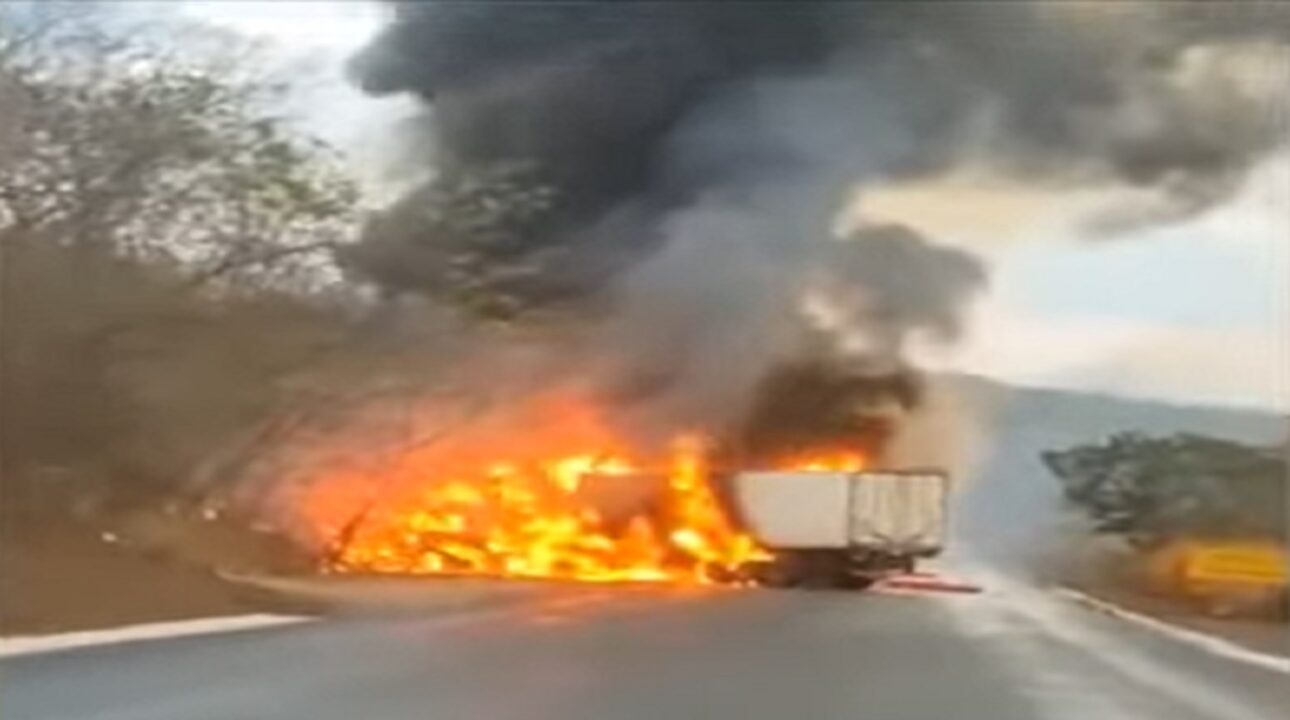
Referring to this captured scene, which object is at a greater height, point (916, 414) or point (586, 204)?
point (586, 204)

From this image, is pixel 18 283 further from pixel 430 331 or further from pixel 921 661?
pixel 921 661

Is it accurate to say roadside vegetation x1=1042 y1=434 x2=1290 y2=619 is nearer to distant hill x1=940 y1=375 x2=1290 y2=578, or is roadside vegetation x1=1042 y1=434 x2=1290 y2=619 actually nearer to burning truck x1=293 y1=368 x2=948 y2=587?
distant hill x1=940 y1=375 x2=1290 y2=578

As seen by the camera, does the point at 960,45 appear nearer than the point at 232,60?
Yes

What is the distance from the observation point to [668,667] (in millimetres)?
3400

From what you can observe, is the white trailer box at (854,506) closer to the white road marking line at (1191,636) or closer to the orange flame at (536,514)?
the orange flame at (536,514)

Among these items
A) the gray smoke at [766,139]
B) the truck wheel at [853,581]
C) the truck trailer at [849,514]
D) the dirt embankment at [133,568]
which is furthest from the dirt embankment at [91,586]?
the truck wheel at [853,581]

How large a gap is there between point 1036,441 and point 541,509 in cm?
76

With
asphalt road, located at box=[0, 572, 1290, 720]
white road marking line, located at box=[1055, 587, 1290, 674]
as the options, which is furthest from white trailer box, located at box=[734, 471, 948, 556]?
white road marking line, located at box=[1055, 587, 1290, 674]

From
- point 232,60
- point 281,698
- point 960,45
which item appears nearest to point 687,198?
point 960,45

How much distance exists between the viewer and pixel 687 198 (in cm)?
326

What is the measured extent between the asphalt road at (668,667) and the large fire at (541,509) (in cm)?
7

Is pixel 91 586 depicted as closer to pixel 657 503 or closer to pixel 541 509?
pixel 541 509

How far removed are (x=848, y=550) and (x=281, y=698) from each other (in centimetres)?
91

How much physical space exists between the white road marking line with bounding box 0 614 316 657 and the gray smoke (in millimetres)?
608
